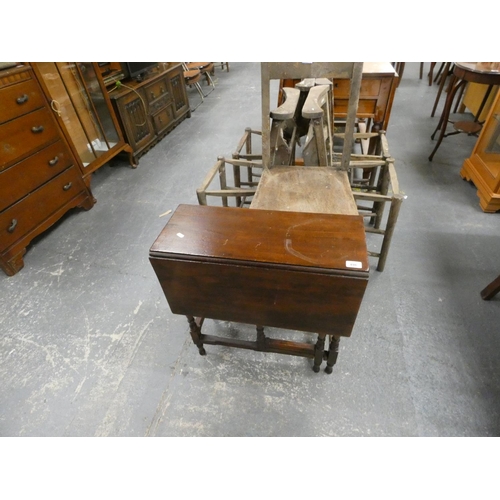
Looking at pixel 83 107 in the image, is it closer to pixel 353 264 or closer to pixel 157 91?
pixel 157 91

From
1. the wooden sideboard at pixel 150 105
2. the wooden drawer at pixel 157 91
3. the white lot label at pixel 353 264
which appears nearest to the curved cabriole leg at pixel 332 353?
the white lot label at pixel 353 264

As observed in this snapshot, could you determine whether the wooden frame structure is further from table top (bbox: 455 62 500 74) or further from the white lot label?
table top (bbox: 455 62 500 74)

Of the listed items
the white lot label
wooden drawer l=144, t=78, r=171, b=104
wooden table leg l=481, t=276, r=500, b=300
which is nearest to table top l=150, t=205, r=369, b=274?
the white lot label

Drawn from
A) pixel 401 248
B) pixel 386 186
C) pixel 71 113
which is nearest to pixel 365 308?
pixel 401 248

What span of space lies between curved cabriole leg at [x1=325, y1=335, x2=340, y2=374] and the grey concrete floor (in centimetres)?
6

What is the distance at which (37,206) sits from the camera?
1.94m

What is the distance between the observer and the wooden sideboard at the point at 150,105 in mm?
2713

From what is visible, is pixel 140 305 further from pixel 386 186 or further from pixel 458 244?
pixel 458 244

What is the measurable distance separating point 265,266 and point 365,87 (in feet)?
6.05

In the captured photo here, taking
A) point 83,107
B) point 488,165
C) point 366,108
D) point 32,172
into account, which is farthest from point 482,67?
point 32,172

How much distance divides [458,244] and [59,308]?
240 centimetres

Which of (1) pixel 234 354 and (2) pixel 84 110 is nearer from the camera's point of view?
(1) pixel 234 354

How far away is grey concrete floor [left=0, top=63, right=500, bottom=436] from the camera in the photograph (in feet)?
3.91

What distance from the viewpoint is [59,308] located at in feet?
5.45
